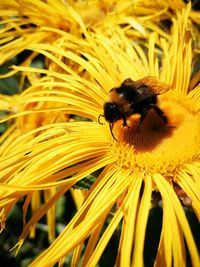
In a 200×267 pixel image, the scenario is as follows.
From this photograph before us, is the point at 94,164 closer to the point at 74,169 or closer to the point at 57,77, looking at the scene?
the point at 74,169

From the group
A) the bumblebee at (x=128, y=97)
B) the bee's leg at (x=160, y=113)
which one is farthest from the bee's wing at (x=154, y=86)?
the bee's leg at (x=160, y=113)

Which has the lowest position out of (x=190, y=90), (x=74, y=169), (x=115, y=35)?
(x=74, y=169)

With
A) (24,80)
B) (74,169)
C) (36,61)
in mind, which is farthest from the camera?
(36,61)

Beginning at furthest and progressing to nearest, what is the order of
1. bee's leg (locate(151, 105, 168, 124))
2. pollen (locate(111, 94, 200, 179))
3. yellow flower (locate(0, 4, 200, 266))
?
bee's leg (locate(151, 105, 168, 124)) → pollen (locate(111, 94, 200, 179)) → yellow flower (locate(0, 4, 200, 266))

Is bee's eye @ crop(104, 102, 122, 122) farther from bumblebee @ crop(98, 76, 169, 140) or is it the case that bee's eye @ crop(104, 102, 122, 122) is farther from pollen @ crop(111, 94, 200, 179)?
pollen @ crop(111, 94, 200, 179)

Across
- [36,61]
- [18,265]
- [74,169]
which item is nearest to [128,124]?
[74,169]

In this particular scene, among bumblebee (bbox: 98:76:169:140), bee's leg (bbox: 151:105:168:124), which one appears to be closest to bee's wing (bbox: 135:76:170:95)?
bumblebee (bbox: 98:76:169:140)

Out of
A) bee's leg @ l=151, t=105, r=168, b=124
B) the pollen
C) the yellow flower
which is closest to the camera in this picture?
the yellow flower

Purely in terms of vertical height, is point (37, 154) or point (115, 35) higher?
point (115, 35)

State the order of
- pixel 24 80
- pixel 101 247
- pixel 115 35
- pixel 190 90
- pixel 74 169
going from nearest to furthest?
pixel 101 247 < pixel 74 169 < pixel 190 90 < pixel 115 35 < pixel 24 80
